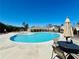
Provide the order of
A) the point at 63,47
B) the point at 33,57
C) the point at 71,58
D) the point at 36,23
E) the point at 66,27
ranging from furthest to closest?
1. the point at 36,23
2. the point at 66,27
3. the point at 33,57
4. the point at 71,58
5. the point at 63,47

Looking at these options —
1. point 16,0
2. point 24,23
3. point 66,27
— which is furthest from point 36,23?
point 66,27

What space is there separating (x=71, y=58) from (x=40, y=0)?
25.0 m

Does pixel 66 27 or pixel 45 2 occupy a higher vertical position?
pixel 45 2

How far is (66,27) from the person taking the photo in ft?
17.9

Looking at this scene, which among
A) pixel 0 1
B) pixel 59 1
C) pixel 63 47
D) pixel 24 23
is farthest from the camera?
pixel 24 23

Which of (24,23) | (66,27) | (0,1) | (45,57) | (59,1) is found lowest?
(45,57)

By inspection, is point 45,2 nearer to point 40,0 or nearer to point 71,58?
point 40,0

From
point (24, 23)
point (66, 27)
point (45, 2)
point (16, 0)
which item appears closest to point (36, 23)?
point (24, 23)

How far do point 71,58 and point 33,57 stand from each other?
177 cm

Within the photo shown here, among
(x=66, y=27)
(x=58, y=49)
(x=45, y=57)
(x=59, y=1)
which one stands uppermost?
(x=59, y=1)

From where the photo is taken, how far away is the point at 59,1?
26781mm

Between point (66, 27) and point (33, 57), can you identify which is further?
point (66, 27)

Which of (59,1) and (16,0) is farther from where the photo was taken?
(59,1)

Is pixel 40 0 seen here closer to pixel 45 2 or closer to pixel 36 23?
pixel 45 2
